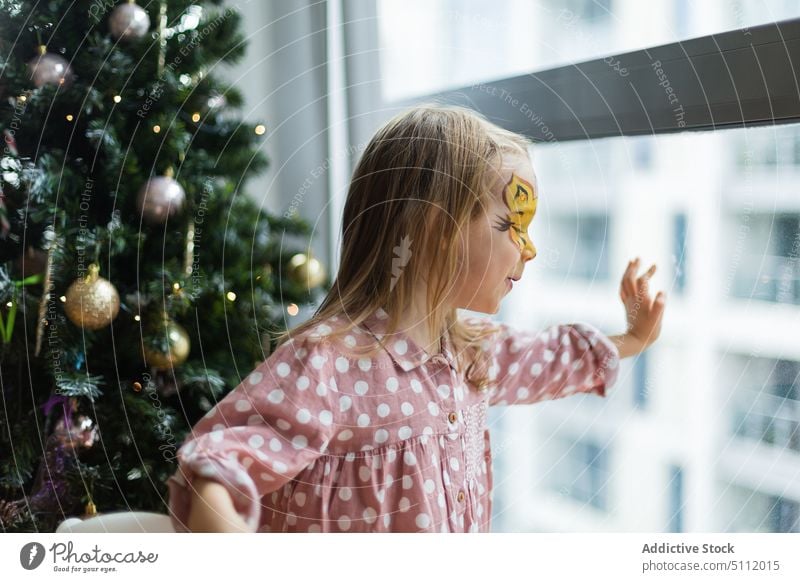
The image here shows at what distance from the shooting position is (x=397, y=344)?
0.52m

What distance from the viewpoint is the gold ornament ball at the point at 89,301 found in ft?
1.90

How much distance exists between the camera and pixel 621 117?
1.81 feet

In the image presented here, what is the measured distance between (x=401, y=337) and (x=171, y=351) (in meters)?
0.20

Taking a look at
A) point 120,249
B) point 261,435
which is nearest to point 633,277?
point 261,435

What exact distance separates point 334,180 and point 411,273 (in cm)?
11

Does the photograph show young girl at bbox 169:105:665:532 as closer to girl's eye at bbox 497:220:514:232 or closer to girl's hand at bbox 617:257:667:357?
girl's eye at bbox 497:220:514:232

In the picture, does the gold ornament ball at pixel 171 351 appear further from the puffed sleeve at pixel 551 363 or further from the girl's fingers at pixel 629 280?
the girl's fingers at pixel 629 280

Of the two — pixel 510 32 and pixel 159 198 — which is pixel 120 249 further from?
pixel 510 32

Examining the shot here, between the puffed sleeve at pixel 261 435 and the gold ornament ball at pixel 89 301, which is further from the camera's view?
the gold ornament ball at pixel 89 301

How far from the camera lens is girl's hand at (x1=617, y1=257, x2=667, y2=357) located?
0.57m

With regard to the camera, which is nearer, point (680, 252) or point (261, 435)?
point (261, 435)

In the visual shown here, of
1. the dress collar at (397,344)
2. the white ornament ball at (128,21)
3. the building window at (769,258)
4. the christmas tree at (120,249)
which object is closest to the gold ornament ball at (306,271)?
the christmas tree at (120,249)

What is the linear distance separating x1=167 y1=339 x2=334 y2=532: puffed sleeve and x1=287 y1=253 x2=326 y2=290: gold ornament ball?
0.11 metres

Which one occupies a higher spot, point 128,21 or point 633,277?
point 128,21
